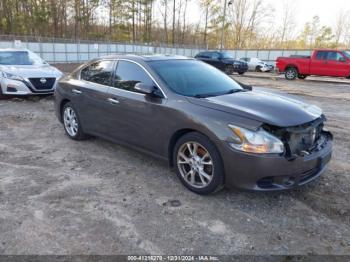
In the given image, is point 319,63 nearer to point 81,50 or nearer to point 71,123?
point 71,123

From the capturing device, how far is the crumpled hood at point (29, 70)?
8961 millimetres

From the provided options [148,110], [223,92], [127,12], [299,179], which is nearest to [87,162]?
[148,110]

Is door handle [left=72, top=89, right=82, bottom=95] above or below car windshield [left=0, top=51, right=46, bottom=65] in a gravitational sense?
below

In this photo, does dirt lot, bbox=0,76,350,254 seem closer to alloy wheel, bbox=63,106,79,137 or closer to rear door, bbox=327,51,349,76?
alloy wheel, bbox=63,106,79,137

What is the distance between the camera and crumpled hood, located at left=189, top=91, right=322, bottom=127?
3227 mm

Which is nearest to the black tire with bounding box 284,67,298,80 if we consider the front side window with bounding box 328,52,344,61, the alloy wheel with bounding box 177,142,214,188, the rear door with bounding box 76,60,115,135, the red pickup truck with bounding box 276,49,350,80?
the red pickup truck with bounding box 276,49,350,80

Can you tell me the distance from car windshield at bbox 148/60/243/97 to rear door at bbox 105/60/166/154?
217 millimetres

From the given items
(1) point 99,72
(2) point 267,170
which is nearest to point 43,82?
(1) point 99,72

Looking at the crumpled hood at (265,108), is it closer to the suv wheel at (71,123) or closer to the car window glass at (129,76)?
the car window glass at (129,76)

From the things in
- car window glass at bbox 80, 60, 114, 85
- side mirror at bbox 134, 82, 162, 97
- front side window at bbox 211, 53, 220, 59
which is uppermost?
front side window at bbox 211, 53, 220, 59

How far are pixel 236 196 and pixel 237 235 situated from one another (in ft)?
2.44

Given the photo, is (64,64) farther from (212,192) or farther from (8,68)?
(212,192)

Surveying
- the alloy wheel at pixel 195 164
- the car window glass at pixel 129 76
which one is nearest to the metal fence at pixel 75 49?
the car window glass at pixel 129 76

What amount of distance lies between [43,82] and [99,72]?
16.5 ft
